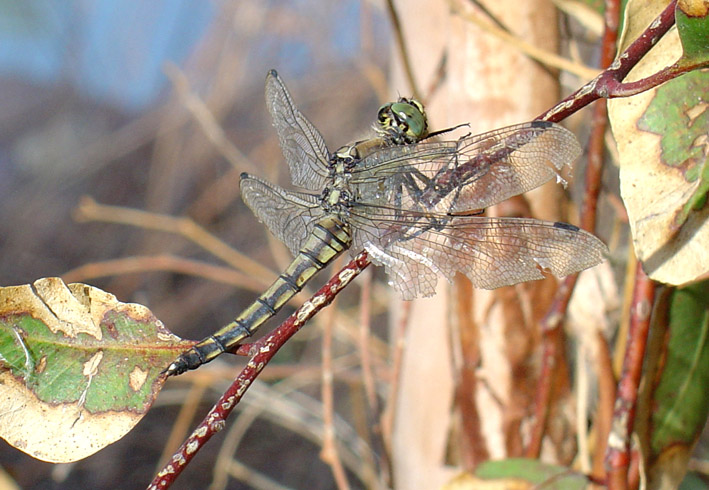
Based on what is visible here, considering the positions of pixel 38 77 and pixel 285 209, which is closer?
pixel 285 209

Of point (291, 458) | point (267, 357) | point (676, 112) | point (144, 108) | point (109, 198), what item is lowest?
point (267, 357)

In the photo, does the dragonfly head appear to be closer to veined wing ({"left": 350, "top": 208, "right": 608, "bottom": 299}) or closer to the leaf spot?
veined wing ({"left": 350, "top": 208, "right": 608, "bottom": 299})

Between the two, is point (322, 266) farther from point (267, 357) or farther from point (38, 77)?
point (38, 77)

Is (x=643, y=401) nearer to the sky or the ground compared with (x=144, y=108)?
nearer to the ground

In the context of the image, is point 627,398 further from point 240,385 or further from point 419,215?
point 240,385

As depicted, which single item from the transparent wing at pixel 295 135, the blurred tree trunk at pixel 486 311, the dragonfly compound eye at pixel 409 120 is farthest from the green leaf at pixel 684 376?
the transparent wing at pixel 295 135

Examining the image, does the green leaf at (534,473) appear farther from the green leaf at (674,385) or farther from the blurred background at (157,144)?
the blurred background at (157,144)

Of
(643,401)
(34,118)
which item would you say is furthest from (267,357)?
(34,118)

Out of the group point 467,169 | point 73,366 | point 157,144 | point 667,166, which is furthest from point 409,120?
point 157,144
